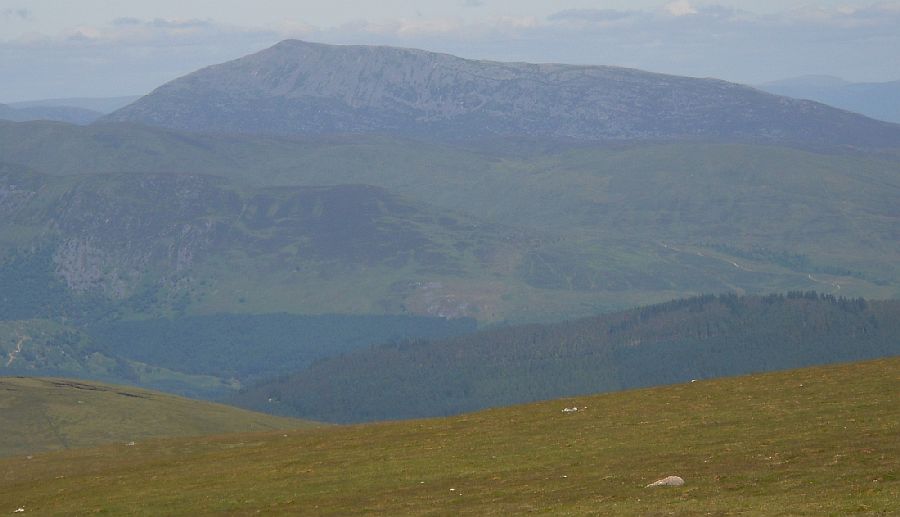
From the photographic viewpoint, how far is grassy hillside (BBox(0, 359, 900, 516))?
55500 millimetres

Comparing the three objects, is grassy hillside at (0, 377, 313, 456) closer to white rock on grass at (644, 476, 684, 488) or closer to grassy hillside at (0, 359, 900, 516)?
grassy hillside at (0, 359, 900, 516)

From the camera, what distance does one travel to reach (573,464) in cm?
6744

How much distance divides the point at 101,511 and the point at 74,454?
3648 cm

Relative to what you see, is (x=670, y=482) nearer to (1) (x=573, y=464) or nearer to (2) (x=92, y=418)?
(1) (x=573, y=464)

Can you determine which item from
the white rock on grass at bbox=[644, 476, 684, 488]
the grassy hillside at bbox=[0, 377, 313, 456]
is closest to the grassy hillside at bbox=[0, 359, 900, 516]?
the white rock on grass at bbox=[644, 476, 684, 488]

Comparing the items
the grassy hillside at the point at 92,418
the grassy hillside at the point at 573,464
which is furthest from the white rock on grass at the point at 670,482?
the grassy hillside at the point at 92,418

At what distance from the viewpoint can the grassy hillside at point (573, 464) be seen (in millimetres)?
55500

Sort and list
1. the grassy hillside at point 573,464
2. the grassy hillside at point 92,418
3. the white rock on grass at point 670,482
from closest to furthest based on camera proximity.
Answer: the grassy hillside at point 573,464 → the white rock on grass at point 670,482 → the grassy hillside at point 92,418

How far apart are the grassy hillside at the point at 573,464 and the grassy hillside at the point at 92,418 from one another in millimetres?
43436

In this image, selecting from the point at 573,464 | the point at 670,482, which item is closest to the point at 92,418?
the point at 573,464

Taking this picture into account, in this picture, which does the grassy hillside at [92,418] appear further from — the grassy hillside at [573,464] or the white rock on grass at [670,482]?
the white rock on grass at [670,482]

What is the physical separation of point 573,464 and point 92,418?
329 feet

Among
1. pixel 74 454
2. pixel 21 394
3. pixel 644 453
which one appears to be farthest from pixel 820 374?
pixel 21 394

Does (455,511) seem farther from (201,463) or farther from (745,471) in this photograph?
(201,463)
